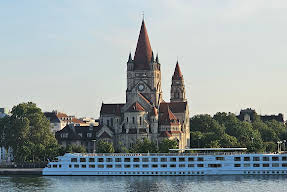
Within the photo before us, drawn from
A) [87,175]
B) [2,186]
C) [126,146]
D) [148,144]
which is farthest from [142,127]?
[2,186]

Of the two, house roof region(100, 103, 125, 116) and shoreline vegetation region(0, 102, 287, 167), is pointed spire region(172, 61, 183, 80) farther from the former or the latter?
house roof region(100, 103, 125, 116)

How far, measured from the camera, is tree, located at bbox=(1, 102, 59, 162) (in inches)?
5354

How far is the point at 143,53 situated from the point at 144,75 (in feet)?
16.7

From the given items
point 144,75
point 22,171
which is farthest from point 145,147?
point 144,75

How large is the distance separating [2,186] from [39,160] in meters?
31.8

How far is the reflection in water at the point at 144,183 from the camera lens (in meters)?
98.9

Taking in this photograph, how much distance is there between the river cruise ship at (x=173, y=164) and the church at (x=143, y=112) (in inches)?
979

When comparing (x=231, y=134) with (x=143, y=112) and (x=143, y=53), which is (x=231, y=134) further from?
(x=143, y=112)

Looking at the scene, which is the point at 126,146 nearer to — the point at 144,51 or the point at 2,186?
the point at 144,51

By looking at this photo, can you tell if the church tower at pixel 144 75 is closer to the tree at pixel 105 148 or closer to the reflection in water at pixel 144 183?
the tree at pixel 105 148

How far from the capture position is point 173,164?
11738cm

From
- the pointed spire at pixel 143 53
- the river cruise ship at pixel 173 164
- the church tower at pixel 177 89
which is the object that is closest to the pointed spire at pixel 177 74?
the church tower at pixel 177 89

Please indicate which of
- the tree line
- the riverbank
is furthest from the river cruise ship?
the tree line

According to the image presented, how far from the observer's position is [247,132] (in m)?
176
